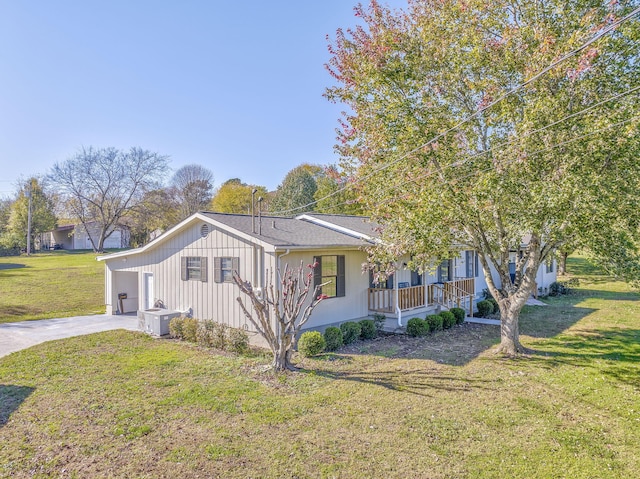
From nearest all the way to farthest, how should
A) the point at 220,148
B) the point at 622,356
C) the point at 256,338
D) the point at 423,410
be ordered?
the point at 423,410 → the point at 622,356 → the point at 256,338 → the point at 220,148

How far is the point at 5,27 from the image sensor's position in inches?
388

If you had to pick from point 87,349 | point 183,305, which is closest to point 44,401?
point 87,349

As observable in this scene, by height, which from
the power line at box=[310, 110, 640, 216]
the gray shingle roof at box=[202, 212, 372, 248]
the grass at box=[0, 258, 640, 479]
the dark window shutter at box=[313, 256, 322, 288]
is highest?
the power line at box=[310, 110, 640, 216]

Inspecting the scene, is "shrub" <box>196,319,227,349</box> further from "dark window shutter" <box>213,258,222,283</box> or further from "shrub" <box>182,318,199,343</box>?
"dark window shutter" <box>213,258,222,283</box>

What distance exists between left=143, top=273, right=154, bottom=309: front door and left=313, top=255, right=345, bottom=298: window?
6653mm

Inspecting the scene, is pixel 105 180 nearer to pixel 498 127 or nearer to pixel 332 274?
pixel 332 274

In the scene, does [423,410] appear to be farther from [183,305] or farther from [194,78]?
[194,78]

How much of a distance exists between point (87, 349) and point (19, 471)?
6.03 metres

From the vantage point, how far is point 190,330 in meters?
10.9

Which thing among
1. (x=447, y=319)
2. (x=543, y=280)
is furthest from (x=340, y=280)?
(x=543, y=280)

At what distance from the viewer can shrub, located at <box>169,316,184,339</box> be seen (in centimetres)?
1130

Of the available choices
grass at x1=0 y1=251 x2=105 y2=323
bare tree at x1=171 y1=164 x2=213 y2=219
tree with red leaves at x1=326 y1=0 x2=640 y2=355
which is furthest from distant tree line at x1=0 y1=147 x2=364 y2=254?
tree with red leaves at x1=326 y1=0 x2=640 y2=355

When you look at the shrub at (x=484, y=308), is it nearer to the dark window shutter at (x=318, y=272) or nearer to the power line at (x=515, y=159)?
the dark window shutter at (x=318, y=272)

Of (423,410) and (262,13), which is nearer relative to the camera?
(423,410)
